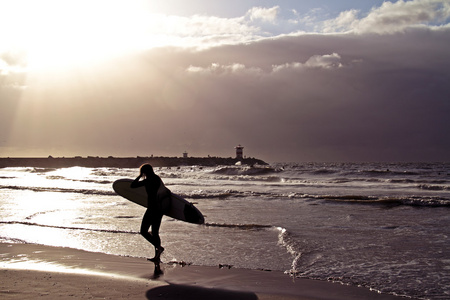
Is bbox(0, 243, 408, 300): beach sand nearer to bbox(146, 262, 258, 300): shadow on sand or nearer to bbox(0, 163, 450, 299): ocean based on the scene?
bbox(146, 262, 258, 300): shadow on sand

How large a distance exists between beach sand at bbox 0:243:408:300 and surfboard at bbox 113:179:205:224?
119cm

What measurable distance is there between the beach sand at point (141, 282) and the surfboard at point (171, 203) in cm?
→ 119

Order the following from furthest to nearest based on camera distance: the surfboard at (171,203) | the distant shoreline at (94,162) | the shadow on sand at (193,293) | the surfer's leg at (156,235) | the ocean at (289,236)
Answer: the distant shoreline at (94,162) < the surfboard at (171,203) < the surfer's leg at (156,235) < the ocean at (289,236) < the shadow on sand at (193,293)

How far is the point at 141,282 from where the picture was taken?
19.6ft

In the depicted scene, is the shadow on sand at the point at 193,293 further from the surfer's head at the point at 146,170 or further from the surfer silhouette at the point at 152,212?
the surfer's head at the point at 146,170

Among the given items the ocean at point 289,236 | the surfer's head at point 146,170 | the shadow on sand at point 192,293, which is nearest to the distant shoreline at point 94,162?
the ocean at point 289,236

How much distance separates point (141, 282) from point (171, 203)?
7.07ft

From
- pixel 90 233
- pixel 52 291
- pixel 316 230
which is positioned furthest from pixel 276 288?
pixel 90 233

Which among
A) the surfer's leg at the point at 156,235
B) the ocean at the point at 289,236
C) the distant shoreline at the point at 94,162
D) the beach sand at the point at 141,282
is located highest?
the distant shoreline at the point at 94,162

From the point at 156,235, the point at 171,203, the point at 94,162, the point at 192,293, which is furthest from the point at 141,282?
the point at 94,162

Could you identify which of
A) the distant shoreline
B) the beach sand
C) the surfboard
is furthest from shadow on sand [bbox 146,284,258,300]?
the distant shoreline

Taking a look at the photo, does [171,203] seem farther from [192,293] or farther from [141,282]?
[192,293]

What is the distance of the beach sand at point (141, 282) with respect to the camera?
5.41m

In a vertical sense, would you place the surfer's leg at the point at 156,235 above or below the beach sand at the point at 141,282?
above
